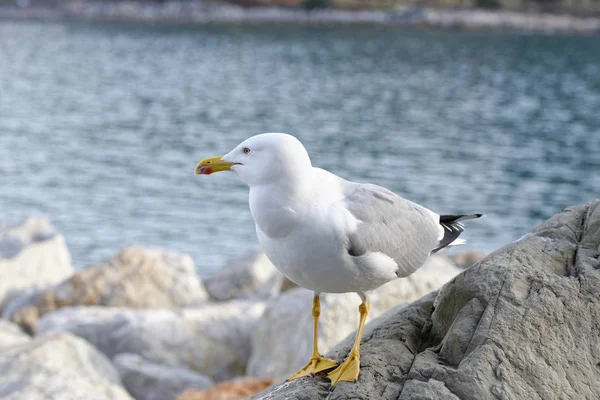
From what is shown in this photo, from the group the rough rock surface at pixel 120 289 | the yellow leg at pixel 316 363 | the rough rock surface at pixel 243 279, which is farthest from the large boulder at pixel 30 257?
the yellow leg at pixel 316 363

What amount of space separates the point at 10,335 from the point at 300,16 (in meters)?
131

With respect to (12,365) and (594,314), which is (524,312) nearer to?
(594,314)

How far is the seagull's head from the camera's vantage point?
4039 mm

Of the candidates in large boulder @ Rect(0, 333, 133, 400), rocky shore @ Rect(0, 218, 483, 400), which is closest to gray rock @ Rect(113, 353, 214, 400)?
rocky shore @ Rect(0, 218, 483, 400)

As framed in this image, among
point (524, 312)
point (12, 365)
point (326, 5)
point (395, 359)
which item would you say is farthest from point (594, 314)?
point (326, 5)

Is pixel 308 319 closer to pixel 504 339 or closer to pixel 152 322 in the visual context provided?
pixel 152 322

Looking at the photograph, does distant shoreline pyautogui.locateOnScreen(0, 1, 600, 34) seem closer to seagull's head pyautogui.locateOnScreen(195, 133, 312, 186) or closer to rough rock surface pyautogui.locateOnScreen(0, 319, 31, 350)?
rough rock surface pyautogui.locateOnScreen(0, 319, 31, 350)

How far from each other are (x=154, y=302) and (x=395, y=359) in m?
8.38

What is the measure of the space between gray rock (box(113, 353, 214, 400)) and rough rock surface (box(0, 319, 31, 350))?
Answer: 1.95 m

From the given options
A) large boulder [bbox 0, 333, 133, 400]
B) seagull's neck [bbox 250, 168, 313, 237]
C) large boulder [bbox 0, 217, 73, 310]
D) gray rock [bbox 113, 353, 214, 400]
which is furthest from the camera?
large boulder [bbox 0, 217, 73, 310]

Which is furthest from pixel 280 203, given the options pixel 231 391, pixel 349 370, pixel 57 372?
pixel 57 372

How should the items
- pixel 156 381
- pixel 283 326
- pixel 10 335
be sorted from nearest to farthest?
pixel 283 326, pixel 156 381, pixel 10 335

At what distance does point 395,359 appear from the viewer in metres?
4.32

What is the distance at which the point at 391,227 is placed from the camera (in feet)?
14.6
